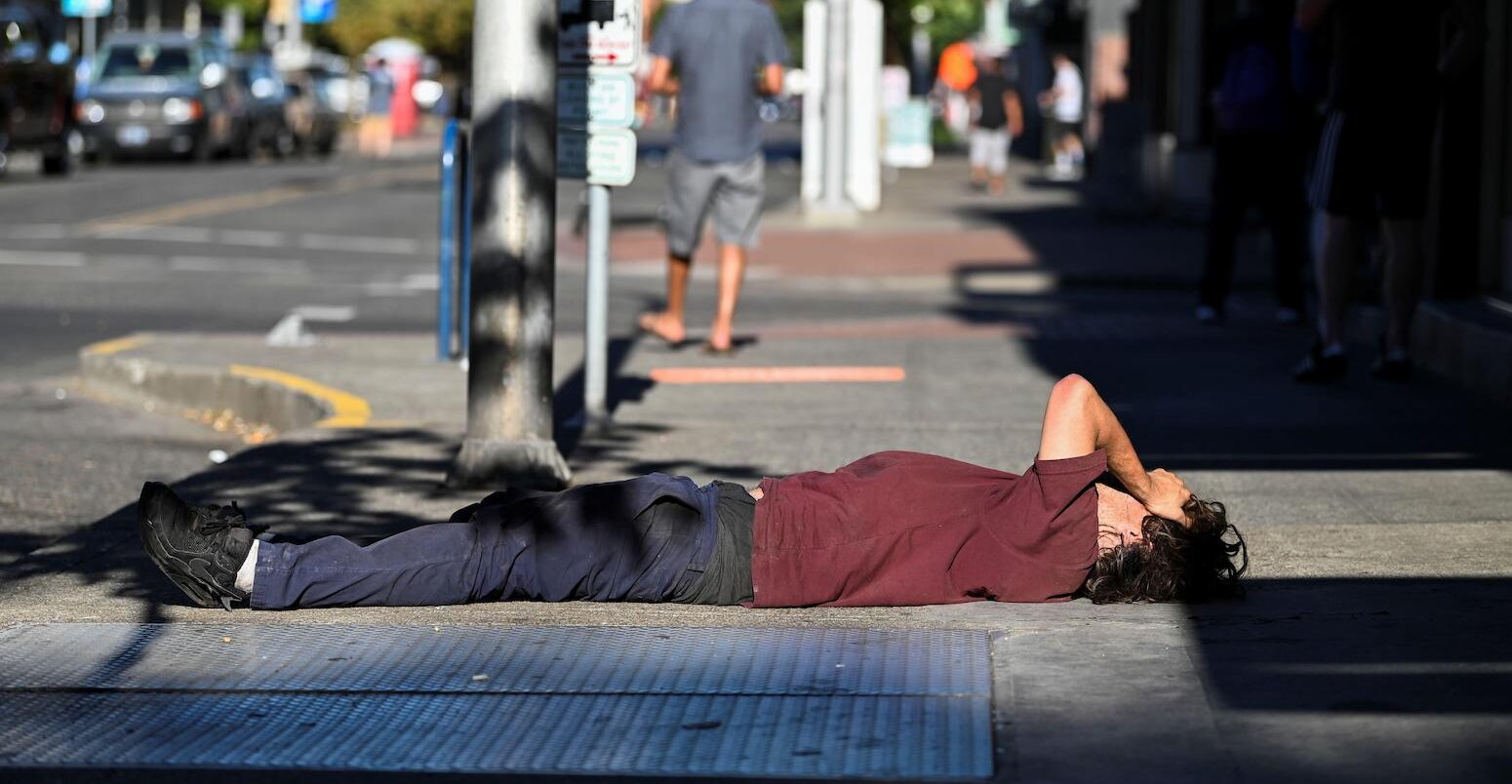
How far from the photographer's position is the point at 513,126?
6.93 m

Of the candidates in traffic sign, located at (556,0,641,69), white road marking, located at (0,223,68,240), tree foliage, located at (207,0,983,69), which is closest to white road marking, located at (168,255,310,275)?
white road marking, located at (0,223,68,240)

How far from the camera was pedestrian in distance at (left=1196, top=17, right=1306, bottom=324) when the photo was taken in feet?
39.4

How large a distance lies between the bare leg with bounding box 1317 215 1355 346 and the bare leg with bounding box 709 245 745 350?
9.11 ft

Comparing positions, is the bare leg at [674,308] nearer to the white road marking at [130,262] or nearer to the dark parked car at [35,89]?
the white road marking at [130,262]

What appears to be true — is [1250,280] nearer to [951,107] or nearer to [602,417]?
[602,417]

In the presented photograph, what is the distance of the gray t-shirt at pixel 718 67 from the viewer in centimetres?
1035

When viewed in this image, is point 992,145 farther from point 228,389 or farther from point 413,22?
point 413,22

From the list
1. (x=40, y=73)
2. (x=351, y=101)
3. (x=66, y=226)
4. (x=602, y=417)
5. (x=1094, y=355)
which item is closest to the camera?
(x=602, y=417)

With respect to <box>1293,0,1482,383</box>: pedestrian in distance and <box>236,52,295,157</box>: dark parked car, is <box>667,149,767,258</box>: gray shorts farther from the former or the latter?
<box>236,52,295,157</box>: dark parked car

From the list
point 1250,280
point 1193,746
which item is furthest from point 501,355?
point 1250,280

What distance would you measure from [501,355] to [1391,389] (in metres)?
4.41

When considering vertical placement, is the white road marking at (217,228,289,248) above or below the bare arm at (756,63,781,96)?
below

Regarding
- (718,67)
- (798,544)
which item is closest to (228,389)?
(718,67)

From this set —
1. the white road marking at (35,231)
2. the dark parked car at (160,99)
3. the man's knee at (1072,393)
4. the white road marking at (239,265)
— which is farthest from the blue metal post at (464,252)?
the dark parked car at (160,99)
